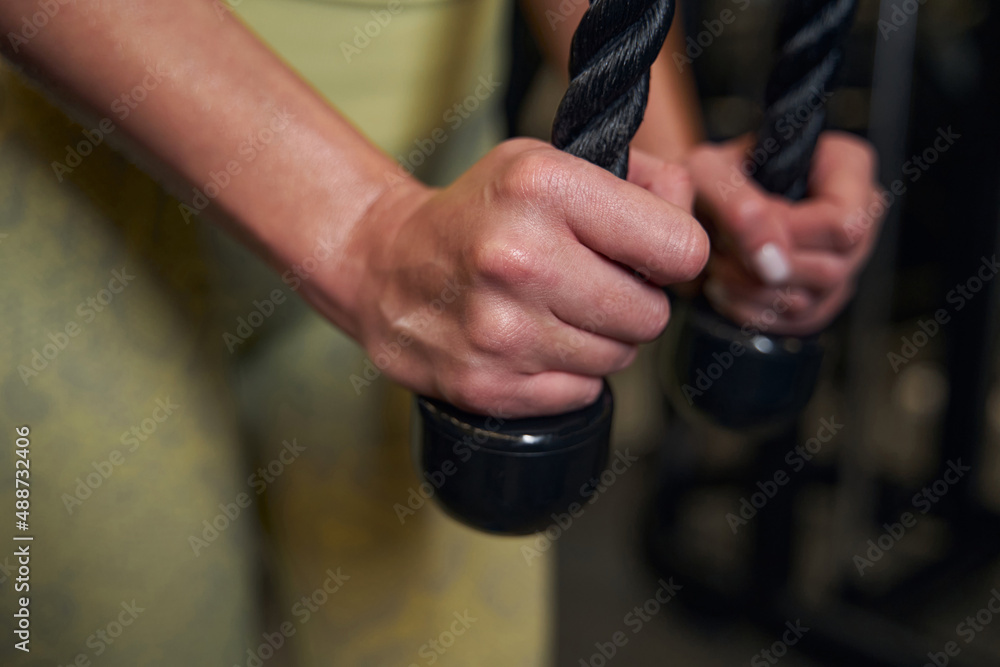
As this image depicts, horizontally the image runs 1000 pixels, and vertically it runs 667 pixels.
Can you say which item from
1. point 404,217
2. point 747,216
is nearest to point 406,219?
point 404,217

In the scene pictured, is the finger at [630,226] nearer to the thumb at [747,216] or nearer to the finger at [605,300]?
the finger at [605,300]

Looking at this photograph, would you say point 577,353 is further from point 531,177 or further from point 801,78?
point 801,78

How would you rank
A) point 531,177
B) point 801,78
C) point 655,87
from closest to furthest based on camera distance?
point 531,177
point 801,78
point 655,87

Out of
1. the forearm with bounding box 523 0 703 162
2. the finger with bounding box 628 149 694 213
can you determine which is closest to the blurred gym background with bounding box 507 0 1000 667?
the forearm with bounding box 523 0 703 162

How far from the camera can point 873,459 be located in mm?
1077

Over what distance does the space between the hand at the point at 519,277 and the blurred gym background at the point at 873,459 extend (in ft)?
1.70

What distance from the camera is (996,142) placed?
0.88m

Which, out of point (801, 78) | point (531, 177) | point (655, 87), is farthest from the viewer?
point (655, 87)

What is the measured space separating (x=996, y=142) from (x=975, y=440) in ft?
1.28

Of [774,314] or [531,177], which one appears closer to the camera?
[531,177]

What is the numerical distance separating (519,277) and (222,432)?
0.21 meters

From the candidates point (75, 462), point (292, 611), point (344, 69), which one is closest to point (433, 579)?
point (292, 611)

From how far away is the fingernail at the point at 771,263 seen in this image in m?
0.43

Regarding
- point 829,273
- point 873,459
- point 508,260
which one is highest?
point 508,260
